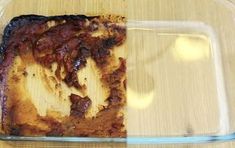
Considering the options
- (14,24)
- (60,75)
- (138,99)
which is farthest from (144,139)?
(14,24)

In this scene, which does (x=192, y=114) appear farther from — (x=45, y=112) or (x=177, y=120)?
(x=45, y=112)

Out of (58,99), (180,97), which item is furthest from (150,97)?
(58,99)

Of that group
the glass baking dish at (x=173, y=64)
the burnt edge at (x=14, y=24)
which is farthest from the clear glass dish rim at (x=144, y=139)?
the burnt edge at (x=14, y=24)

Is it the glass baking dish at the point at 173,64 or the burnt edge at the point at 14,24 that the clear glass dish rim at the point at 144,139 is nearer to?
the glass baking dish at the point at 173,64

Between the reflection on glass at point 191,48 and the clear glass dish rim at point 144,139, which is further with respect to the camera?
the reflection on glass at point 191,48

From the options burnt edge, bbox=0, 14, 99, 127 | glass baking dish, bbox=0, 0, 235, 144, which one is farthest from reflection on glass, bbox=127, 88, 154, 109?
burnt edge, bbox=0, 14, 99, 127

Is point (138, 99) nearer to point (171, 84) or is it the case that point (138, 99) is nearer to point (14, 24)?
point (171, 84)
